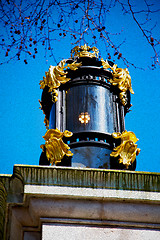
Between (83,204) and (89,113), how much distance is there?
302 cm

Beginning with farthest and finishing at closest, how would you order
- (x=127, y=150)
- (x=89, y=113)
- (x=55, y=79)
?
1. (x=55, y=79)
2. (x=89, y=113)
3. (x=127, y=150)

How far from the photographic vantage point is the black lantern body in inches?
471

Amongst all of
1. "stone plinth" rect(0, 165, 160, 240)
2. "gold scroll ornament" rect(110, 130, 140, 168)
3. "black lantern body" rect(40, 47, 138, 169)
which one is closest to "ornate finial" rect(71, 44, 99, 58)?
"black lantern body" rect(40, 47, 138, 169)

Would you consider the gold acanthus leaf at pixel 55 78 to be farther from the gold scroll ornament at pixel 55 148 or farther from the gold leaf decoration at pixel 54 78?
the gold scroll ornament at pixel 55 148

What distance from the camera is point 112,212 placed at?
10281 millimetres

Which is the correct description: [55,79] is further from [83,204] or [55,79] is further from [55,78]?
[83,204]

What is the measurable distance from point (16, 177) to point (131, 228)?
6.99 ft

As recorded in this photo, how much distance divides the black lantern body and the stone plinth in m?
1.17

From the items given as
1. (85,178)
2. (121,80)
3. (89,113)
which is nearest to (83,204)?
(85,178)

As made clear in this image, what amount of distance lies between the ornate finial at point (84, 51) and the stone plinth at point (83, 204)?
14.9 feet

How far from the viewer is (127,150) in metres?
11.7

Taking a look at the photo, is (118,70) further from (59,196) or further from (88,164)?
(59,196)

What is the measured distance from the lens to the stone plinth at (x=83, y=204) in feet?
33.4

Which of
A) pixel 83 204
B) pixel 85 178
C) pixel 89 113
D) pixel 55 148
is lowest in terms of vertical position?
pixel 83 204
